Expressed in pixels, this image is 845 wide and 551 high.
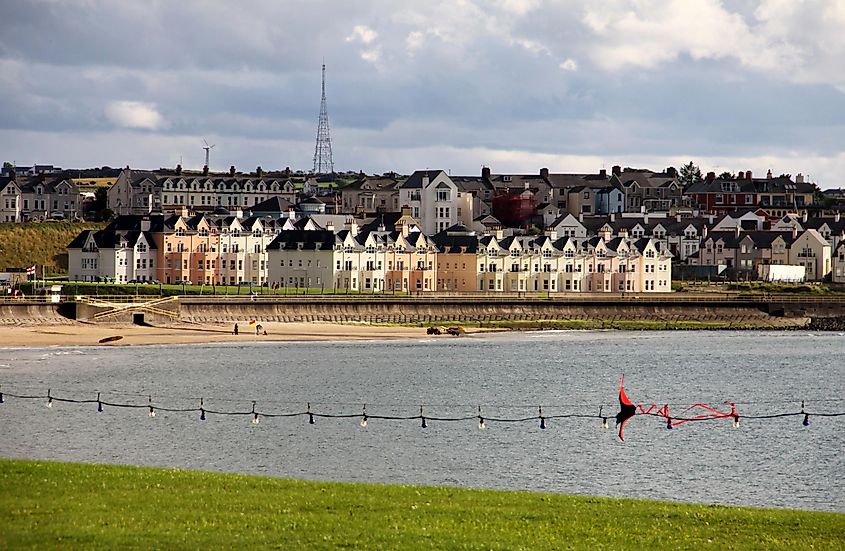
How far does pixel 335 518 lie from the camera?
26.5 metres

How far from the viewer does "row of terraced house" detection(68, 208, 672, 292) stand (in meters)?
125

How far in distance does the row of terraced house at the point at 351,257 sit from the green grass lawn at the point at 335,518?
94.2 metres

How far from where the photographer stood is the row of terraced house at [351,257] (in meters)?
125

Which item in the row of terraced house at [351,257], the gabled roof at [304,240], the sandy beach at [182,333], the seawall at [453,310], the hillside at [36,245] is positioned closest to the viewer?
the sandy beach at [182,333]

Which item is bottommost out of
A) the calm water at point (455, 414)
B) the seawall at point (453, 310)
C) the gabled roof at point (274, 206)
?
the calm water at point (455, 414)

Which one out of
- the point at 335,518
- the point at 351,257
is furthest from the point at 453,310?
the point at 335,518

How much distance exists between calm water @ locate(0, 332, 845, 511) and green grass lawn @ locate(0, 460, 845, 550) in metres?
7.69

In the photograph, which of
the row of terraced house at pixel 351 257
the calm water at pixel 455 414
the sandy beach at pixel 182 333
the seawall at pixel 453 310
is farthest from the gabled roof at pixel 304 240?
the calm water at pixel 455 414

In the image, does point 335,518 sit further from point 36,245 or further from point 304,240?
point 36,245

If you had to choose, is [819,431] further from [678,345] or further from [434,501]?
[678,345]

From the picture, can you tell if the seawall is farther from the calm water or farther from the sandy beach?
the calm water

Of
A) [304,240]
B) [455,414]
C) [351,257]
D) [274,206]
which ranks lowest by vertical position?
[455,414]

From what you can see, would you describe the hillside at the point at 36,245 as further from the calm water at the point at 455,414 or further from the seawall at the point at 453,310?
the calm water at the point at 455,414

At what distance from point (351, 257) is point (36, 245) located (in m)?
40.1
